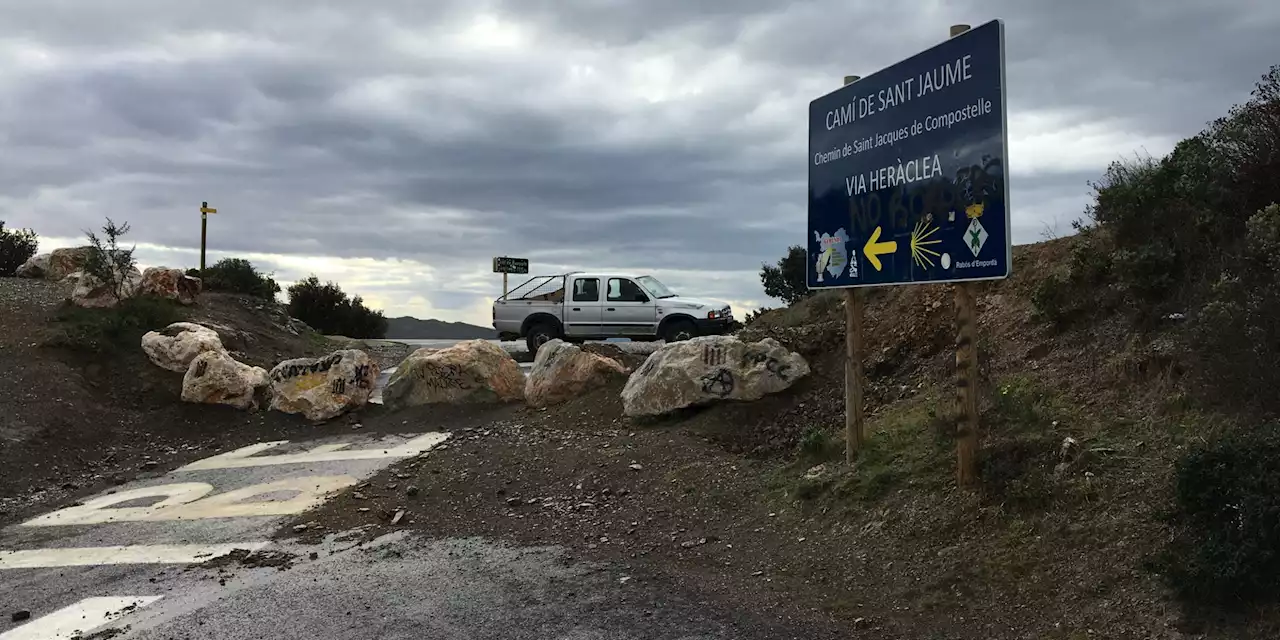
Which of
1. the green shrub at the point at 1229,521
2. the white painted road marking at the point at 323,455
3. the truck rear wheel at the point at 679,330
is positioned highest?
the truck rear wheel at the point at 679,330

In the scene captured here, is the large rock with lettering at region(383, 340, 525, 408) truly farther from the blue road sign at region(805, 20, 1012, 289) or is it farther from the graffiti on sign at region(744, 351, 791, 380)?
the blue road sign at region(805, 20, 1012, 289)

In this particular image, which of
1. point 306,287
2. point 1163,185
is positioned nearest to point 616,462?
point 1163,185

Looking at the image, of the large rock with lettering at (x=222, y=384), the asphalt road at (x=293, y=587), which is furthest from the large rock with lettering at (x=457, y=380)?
the asphalt road at (x=293, y=587)

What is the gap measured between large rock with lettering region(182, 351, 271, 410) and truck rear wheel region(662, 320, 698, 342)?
7051 millimetres

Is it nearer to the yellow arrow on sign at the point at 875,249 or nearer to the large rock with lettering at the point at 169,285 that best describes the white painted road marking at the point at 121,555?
the yellow arrow on sign at the point at 875,249

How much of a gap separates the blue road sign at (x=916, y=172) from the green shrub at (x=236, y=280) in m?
20.4

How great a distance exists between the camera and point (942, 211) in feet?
17.7

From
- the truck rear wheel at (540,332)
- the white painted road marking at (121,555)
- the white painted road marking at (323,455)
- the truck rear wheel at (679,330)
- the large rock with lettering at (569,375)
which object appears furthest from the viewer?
the truck rear wheel at (540,332)

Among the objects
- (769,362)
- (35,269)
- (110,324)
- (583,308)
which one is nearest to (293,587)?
(769,362)

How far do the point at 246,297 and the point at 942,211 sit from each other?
1979 cm

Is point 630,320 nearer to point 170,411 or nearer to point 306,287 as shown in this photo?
point 170,411

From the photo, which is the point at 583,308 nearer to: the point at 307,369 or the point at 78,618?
the point at 307,369

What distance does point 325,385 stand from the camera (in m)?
12.1

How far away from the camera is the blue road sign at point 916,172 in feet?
16.4
